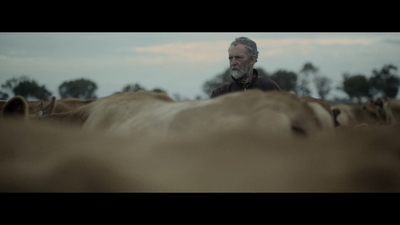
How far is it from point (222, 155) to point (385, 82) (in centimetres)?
120

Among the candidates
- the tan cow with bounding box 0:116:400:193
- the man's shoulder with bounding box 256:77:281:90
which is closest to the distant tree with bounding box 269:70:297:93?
the man's shoulder with bounding box 256:77:281:90

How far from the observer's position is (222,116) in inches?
69.8

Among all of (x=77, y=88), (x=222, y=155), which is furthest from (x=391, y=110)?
(x=77, y=88)

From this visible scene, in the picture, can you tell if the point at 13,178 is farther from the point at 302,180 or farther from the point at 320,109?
the point at 320,109

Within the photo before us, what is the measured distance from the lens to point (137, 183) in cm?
161

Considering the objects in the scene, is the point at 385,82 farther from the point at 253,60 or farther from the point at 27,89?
the point at 27,89

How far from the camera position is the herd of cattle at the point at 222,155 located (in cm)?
154

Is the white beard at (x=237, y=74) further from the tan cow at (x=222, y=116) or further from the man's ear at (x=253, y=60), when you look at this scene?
the tan cow at (x=222, y=116)

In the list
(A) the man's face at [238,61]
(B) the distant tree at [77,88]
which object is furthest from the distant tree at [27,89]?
(A) the man's face at [238,61]

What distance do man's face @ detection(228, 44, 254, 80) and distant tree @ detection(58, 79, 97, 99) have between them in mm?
1010

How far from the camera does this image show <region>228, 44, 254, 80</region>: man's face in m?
2.57

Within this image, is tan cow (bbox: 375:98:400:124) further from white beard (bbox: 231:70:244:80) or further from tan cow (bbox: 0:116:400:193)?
white beard (bbox: 231:70:244:80)

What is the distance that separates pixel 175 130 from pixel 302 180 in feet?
2.25

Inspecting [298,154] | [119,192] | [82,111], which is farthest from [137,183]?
[82,111]
